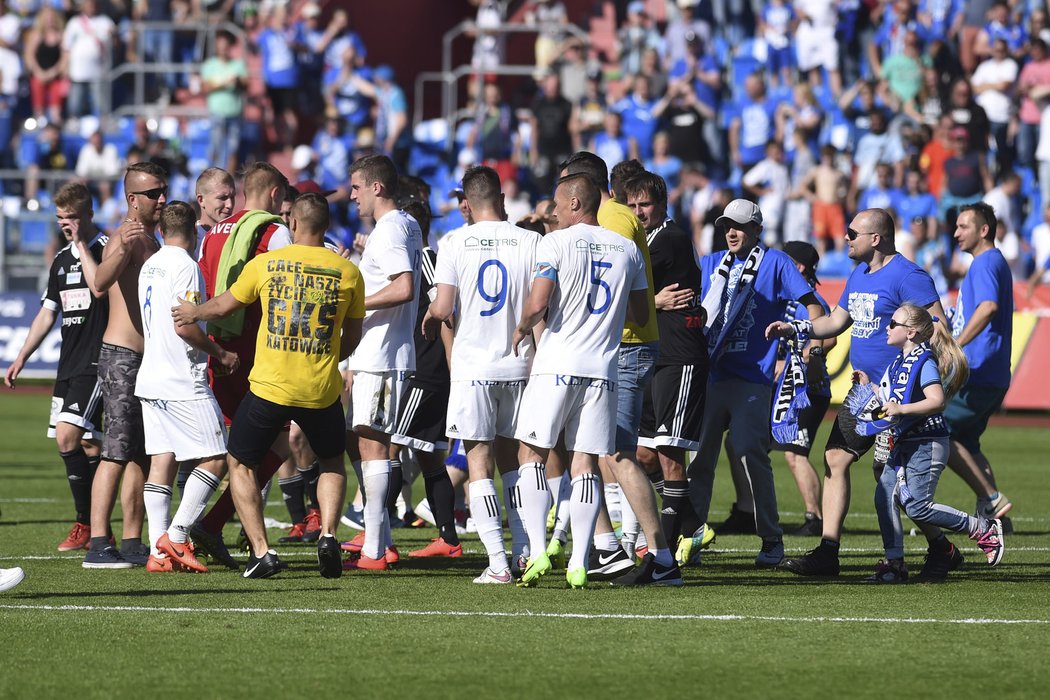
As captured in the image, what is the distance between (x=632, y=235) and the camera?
949 cm

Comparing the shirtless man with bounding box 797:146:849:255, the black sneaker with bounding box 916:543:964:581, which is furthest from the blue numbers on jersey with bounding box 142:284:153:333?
the shirtless man with bounding box 797:146:849:255

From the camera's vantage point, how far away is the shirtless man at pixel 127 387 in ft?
32.9

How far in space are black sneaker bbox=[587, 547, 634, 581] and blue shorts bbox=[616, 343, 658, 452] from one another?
0.70 m

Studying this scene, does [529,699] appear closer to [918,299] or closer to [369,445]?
[369,445]

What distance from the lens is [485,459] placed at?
30.7 feet

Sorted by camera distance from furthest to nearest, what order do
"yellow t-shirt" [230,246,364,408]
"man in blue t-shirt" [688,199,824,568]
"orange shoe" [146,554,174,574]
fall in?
"man in blue t-shirt" [688,199,824,568]
"orange shoe" [146,554,174,574]
"yellow t-shirt" [230,246,364,408]

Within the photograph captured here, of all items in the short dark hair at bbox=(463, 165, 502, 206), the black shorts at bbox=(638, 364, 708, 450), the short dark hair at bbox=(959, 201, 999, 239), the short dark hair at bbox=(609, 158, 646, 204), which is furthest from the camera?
the short dark hair at bbox=(959, 201, 999, 239)

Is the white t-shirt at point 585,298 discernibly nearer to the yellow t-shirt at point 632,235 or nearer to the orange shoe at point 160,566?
the yellow t-shirt at point 632,235

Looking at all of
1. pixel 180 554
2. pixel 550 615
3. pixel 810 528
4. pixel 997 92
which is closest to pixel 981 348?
pixel 810 528

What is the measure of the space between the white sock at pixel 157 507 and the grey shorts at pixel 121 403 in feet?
1.39

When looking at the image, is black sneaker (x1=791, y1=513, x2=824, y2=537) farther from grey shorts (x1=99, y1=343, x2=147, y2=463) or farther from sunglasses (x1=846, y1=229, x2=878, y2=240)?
grey shorts (x1=99, y1=343, x2=147, y2=463)

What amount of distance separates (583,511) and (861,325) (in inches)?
93.6

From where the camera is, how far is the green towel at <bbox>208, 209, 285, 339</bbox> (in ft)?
32.4

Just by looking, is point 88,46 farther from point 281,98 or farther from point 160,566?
point 160,566
